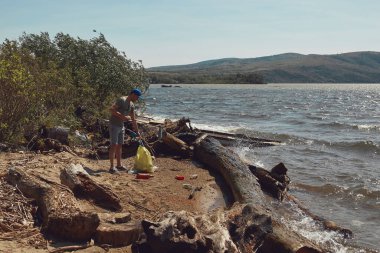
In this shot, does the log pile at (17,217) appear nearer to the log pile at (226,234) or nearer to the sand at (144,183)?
the sand at (144,183)

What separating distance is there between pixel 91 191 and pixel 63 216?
139 centimetres

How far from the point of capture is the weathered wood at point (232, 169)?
851cm

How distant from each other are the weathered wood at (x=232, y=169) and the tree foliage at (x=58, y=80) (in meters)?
4.11

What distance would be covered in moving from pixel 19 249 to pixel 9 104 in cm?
616

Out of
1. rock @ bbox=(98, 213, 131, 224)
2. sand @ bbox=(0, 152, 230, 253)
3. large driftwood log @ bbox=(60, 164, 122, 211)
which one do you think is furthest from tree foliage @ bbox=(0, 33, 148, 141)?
rock @ bbox=(98, 213, 131, 224)

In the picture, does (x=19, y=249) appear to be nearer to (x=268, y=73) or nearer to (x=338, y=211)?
(x=338, y=211)

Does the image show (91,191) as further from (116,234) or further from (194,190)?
(194,190)

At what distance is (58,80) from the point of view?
44.9 ft

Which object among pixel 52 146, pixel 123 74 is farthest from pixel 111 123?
pixel 123 74

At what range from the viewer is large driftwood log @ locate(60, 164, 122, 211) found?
659 centimetres

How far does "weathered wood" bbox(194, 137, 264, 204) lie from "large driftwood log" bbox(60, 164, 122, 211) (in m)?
2.58

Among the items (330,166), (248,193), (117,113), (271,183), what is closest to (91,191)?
(117,113)

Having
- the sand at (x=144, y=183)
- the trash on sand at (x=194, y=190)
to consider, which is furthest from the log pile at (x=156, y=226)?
the trash on sand at (x=194, y=190)

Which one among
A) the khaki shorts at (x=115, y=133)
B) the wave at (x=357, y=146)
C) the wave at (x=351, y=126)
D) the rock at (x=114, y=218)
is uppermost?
the khaki shorts at (x=115, y=133)
